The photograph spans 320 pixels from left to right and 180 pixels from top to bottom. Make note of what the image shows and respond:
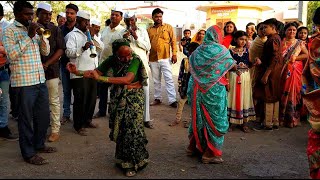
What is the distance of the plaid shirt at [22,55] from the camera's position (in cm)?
425

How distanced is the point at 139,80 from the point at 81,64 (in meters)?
1.90

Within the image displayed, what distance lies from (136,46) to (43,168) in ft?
9.40

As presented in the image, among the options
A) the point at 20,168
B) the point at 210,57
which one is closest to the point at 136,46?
the point at 210,57

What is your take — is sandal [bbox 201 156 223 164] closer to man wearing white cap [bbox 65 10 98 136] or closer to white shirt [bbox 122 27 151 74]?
man wearing white cap [bbox 65 10 98 136]

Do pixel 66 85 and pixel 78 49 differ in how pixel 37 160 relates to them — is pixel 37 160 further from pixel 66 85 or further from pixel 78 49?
pixel 66 85

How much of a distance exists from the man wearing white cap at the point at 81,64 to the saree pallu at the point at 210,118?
2.03 m

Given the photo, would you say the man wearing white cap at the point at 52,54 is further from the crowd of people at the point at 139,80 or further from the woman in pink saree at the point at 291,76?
the woman in pink saree at the point at 291,76

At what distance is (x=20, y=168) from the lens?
435 cm

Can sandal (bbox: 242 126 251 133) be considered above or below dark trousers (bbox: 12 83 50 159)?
below

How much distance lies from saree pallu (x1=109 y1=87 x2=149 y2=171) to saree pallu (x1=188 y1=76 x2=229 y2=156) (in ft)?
2.80

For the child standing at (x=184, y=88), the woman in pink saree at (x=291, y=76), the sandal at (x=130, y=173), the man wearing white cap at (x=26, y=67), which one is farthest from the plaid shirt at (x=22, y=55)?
the woman in pink saree at (x=291, y=76)

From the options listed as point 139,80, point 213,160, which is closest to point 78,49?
point 139,80

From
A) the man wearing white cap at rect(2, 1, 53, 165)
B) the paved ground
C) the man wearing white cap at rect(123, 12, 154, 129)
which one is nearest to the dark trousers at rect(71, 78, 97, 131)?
the paved ground

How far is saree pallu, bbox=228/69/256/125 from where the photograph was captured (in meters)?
6.17
